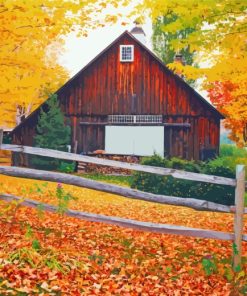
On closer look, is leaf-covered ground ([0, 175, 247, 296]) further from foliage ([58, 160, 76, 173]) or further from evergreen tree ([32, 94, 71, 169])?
evergreen tree ([32, 94, 71, 169])

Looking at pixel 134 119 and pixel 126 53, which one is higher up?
pixel 126 53

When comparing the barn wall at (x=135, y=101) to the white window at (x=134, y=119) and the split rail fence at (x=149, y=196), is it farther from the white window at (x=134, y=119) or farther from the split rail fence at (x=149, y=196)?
the split rail fence at (x=149, y=196)

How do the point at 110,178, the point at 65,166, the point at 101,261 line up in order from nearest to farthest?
the point at 101,261 < the point at 110,178 < the point at 65,166

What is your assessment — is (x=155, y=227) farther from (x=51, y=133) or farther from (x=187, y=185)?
(x=51, y=133)

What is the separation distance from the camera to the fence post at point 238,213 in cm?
705

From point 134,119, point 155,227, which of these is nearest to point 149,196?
point 155,227

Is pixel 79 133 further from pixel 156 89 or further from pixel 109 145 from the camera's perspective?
pixel 156 89

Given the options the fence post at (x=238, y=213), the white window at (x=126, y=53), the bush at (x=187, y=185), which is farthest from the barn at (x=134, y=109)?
→ the fence post at (x=238, y=213)

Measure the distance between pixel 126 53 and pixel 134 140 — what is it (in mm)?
4822

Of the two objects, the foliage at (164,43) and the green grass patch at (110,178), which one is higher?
the foliage at (164,43)

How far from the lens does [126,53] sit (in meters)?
25.2

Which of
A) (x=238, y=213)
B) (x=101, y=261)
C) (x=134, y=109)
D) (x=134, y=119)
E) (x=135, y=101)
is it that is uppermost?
(x=135, y=101)

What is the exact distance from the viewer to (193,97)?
80.2 feet

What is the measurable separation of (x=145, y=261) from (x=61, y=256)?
141 centimetres
